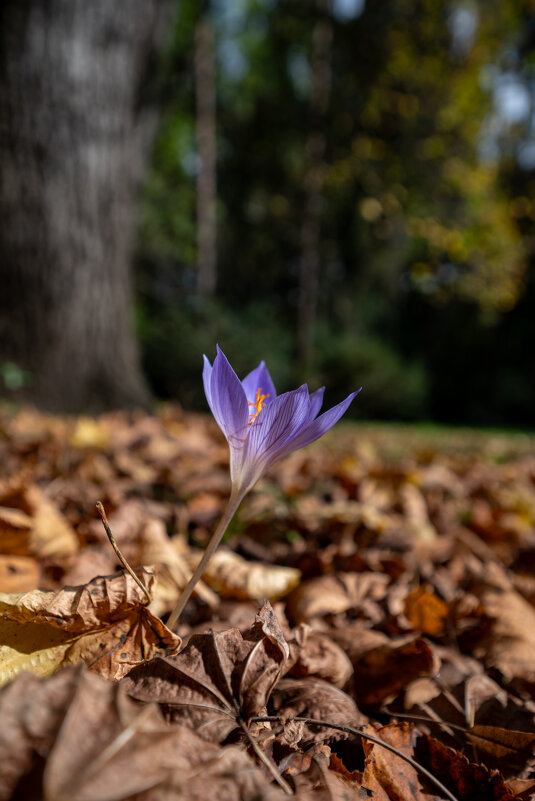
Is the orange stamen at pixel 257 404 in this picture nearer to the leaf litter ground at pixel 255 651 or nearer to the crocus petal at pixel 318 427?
the crocus petal at pixel 318 427

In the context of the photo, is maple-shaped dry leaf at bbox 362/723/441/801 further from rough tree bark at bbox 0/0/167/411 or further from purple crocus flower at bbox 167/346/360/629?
rough tree bark at bbox 0/0/167/411

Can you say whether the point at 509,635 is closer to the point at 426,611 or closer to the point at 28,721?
the point at 426,611

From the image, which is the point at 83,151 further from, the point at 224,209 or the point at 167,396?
the point at 224,209

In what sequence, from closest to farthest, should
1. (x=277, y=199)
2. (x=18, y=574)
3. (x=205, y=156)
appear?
(x=18, y=574)
(x=277, y=199)
(x=205, y=156)

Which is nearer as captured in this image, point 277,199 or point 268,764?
point 268,764

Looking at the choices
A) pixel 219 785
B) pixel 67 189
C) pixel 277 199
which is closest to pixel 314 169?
pixel 277 199

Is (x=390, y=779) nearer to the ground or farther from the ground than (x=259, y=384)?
nearer to the ground
